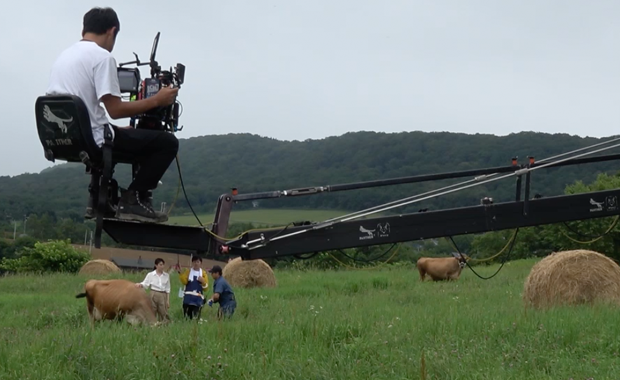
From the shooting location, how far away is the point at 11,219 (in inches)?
4203

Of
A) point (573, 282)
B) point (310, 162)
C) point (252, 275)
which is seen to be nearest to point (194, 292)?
point (573, 282)

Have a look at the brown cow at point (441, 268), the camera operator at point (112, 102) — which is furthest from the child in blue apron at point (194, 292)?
the brown cow at point (441, 268)

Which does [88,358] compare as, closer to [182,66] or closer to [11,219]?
[182,66]

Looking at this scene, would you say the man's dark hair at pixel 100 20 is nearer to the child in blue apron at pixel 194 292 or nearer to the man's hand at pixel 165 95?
the man's hand at pixel 165 95

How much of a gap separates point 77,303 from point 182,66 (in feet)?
37.6

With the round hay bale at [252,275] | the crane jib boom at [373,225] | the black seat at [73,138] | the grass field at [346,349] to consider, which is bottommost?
the round hay bale at [252,275]

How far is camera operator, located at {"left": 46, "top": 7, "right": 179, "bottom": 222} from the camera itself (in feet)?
17.9

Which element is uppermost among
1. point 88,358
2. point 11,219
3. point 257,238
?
point 257,238

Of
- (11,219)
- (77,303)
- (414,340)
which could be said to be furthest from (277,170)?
(414,340)

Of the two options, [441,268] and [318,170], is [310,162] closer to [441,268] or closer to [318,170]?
[318,170]

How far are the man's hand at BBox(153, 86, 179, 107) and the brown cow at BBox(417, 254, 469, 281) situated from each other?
20236 millimetres

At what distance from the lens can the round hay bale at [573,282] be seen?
12117mm

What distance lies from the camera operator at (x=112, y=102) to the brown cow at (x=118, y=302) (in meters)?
5.78

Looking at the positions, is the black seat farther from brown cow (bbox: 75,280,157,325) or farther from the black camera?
brown cow (bbox: 75,280,157,325)
